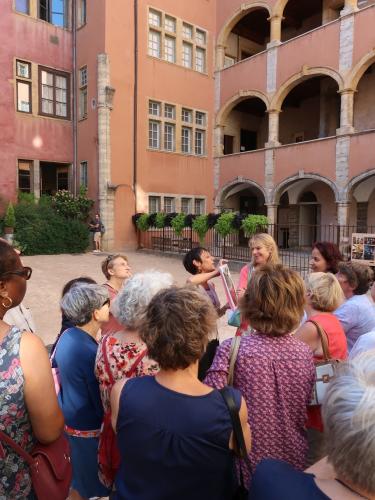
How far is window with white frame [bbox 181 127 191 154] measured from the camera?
19625 millimetres

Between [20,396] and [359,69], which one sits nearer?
[20,396]

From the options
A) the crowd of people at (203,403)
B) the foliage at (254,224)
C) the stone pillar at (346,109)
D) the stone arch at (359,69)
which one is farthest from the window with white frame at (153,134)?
the crowd of people at (203,403)

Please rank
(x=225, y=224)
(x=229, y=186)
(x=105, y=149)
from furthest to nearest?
(x=229, y=186), (x=105, y=149), (x=225, y=224)

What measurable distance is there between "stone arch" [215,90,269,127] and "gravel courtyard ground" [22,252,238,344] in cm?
815

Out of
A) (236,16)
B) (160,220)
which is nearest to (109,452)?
(160,220)

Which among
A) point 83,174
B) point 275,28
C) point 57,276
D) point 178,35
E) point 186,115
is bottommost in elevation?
point 57,276

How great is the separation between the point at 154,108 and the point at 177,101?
1.26 meters

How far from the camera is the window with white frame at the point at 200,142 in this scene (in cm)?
Result: 2020

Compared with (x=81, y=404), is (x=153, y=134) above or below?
above

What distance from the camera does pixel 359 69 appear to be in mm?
14625

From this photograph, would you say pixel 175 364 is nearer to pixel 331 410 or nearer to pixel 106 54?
pixel 331 410

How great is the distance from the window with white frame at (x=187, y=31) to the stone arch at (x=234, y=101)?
3.57 meters

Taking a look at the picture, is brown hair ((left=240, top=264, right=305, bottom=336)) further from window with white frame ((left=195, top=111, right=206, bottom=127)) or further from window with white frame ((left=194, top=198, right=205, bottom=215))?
window with white frame ((left=195, top=111, right=206, bottom=127))

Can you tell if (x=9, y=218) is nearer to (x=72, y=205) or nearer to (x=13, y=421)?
(x=72, y=205)
